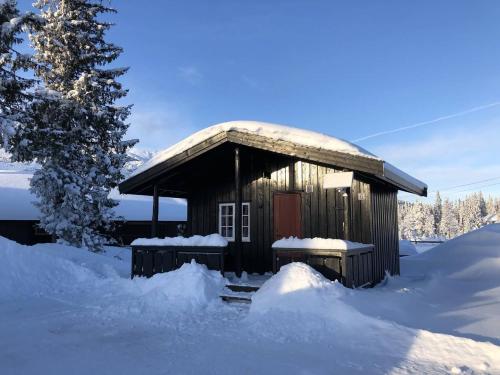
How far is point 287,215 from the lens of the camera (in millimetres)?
12641

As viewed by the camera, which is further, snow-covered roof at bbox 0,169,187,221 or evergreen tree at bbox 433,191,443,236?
evergreen tree at bbox 433,191,443,236

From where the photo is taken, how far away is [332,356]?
5738 millimetres

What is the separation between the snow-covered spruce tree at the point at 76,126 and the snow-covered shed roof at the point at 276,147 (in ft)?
24.9

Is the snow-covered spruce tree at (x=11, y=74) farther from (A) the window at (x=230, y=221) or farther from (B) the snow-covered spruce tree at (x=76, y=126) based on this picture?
(A) the window at (x=230, y=221)

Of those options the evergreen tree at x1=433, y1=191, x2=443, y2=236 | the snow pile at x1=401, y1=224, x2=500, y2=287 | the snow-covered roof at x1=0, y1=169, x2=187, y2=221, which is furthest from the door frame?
the evergreen tree at x1=433, y1=191, x2=443, y2=236

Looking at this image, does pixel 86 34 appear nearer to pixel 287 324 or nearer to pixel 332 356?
pixel 287 324

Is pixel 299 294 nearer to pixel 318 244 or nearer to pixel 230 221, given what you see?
pixel 318 244

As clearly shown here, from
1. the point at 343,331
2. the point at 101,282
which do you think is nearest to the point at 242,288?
the point at 343,331

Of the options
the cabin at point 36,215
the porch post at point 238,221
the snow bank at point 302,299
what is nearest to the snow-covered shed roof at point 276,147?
the porch post at point 238,221

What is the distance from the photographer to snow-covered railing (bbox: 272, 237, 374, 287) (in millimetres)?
9252

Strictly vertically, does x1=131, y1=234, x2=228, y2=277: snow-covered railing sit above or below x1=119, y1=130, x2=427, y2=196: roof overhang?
below

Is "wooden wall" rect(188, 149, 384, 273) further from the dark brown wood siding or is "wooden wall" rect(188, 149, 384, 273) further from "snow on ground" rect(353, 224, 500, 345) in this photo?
"snow on ground" rect(353, 224, 500, 345)

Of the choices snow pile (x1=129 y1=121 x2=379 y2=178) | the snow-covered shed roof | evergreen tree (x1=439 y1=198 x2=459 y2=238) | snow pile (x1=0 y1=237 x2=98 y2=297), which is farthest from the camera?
evergreen tree (x1=439 y1=198 x2=459 y2=238)

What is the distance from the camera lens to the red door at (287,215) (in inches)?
490
